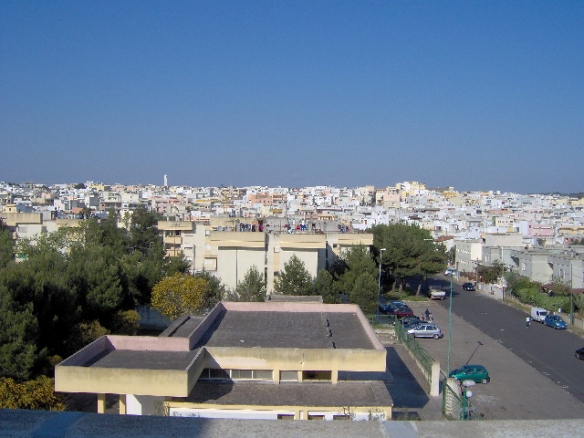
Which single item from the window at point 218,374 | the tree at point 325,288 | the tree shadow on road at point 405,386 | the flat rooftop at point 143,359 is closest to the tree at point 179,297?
the tree at point 325,288

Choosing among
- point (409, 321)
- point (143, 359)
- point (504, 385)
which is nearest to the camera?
point (143, 359)

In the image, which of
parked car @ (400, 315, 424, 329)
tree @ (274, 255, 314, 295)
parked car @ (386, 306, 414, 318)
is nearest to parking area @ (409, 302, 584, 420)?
parked car @ (400, 315, 424, 329)

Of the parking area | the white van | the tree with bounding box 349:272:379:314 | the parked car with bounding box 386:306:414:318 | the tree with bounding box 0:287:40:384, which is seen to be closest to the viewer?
the tree with bounding box 0:287:40:384

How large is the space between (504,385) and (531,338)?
26.4 feet

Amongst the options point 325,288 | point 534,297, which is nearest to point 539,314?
point 534,297

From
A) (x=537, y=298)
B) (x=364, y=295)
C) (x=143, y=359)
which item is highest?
(x=143, y=359)

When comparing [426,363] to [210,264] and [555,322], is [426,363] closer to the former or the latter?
[555,322]

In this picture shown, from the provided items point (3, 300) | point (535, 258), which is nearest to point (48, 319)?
point (3, 300)

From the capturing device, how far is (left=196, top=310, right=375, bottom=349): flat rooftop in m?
12.0

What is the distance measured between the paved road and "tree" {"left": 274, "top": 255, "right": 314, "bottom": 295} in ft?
28.5

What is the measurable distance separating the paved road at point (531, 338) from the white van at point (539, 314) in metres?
0.40

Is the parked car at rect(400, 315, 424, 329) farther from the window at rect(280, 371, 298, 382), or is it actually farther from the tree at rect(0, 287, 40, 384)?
the tree at rect(0, 287, 40, 384)

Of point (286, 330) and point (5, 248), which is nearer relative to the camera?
point (286, 330)

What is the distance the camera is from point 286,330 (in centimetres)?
1346
